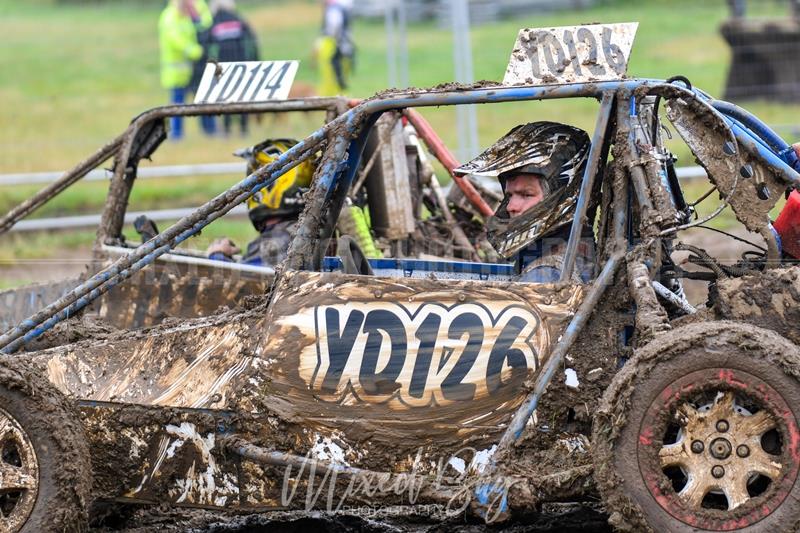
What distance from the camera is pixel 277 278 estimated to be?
4.99 metres

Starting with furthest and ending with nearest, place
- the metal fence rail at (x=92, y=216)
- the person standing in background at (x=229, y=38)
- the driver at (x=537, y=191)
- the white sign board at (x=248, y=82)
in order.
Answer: the person standing in background at (x=229, y=38)
the metal fence rail at (x=92, y=216)
the white sign board at (x=248, y=82)
the driver at (x=537, y=191)

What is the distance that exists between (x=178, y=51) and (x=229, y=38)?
3.08 ft

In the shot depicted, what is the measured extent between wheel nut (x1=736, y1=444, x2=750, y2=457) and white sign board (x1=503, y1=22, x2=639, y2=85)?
1.48 metres

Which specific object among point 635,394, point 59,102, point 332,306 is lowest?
point 635,394

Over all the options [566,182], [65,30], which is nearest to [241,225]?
[566,182]

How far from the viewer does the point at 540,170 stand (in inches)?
205

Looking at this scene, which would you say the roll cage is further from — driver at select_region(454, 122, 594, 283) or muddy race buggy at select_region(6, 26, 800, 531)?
driver at select_region(454, 122, 594, 283)

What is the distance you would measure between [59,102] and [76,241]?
950 cm

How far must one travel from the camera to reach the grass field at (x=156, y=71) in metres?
15.1

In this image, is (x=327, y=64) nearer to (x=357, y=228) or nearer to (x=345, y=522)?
(x=357, y=228)

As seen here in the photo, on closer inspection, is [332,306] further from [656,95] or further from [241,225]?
[241,225]

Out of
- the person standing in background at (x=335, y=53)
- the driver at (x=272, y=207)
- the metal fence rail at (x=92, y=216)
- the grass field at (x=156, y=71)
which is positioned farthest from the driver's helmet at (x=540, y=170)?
the person standing in background at (x=335, y=53)

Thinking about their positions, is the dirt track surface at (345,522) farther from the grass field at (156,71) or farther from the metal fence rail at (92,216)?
the metal fence rail at (92,216)

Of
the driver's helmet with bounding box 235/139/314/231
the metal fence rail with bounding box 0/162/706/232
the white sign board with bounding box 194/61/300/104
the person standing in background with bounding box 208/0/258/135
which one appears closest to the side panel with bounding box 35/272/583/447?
the white sign board with bounding box 194/61/300/104
